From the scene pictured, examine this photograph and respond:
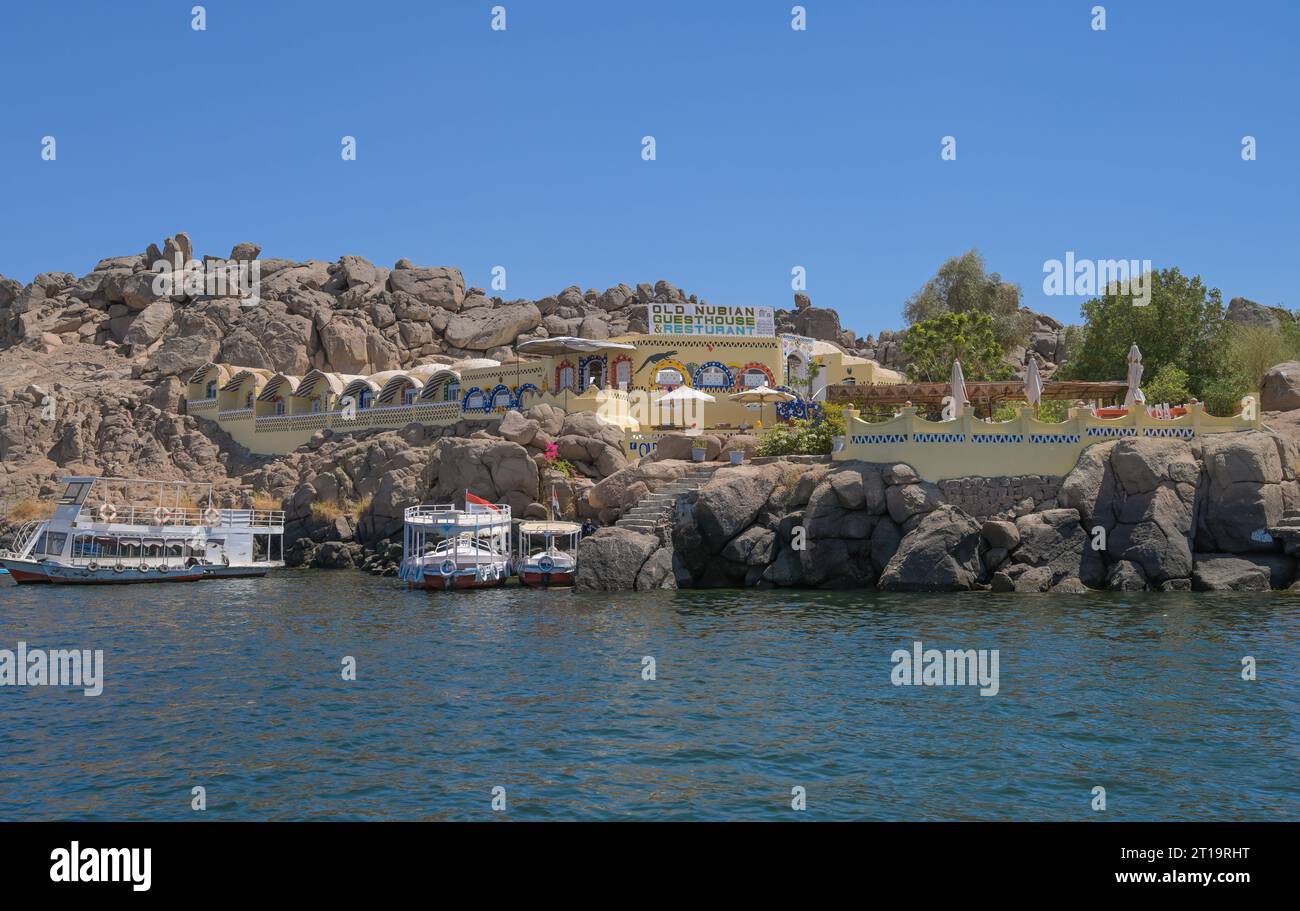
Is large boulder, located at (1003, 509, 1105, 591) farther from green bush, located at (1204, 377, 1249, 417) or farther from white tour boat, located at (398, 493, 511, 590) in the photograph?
white tour boat, located at (398, 493, 511, 590)

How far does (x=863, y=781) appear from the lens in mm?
16031

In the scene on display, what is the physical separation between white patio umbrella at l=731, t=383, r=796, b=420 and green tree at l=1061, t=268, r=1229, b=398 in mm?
17670

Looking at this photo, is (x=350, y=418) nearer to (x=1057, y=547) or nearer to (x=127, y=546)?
(x=127, y=546)

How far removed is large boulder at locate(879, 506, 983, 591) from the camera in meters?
36.6

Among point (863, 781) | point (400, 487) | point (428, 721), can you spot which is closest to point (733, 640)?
point (428, 721)

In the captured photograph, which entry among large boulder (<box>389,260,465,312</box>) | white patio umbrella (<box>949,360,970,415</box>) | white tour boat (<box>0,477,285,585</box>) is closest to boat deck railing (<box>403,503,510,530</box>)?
white tour boat (<box>0,477,285,585</box>)

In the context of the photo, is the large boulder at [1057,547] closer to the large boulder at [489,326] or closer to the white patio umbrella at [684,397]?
the white patio umbrella at [684,397]

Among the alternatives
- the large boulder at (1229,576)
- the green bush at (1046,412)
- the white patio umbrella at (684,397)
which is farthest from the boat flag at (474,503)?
the large boulder at (1229,576)

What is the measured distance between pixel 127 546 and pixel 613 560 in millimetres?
23178

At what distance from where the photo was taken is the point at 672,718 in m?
19.9

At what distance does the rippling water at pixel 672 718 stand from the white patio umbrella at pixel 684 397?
21.9 m

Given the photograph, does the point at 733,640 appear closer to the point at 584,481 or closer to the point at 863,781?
the point at 863,781
